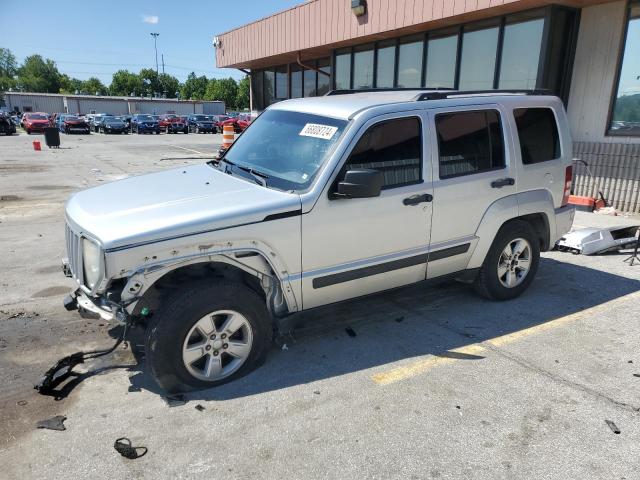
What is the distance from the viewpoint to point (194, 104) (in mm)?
74750

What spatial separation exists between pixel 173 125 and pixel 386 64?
3153 cm

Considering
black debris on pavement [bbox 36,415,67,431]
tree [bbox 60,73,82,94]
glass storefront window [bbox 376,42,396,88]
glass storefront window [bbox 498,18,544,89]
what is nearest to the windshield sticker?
black debris on pavement [bbox 36,415,67,431]

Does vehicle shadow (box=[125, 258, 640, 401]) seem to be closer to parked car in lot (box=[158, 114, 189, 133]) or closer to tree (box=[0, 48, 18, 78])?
parked car in lot (box=[158, 114, 189, 133])

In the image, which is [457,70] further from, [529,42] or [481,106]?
[481,106]

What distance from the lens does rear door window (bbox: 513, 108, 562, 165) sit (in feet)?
15.1

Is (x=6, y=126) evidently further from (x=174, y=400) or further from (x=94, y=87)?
(x=94, y=87)

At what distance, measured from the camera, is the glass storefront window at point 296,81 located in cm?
1997

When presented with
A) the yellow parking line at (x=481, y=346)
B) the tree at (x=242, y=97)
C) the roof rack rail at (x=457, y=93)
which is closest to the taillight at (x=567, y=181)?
the roof rack rail at (x=457, y=93)

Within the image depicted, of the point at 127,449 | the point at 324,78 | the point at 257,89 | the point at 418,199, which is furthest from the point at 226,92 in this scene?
the point at 127,449

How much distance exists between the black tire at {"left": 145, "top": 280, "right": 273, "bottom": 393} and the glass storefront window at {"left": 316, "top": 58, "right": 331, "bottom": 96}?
15338mm

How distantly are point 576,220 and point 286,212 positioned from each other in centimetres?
693

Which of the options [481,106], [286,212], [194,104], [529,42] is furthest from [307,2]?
[194,104]

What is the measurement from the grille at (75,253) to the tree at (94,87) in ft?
475

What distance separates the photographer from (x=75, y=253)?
335 cm
